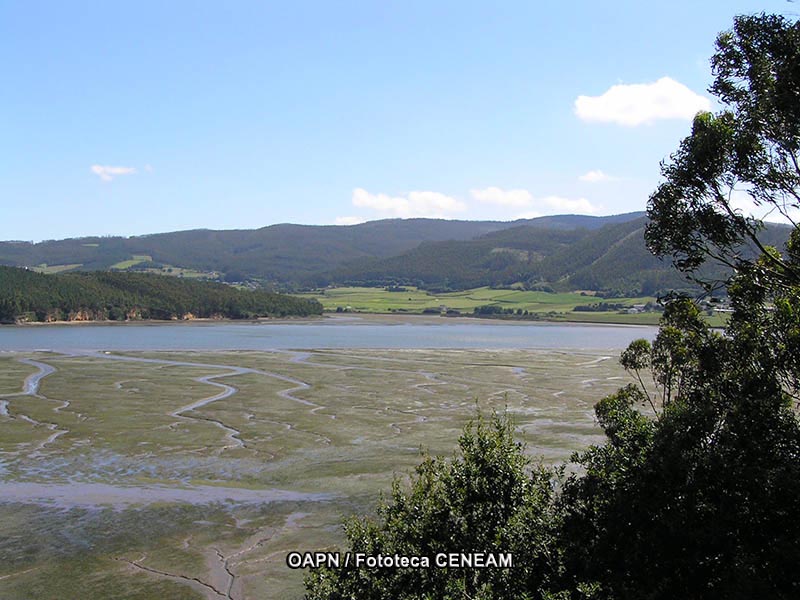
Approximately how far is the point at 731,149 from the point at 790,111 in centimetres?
129

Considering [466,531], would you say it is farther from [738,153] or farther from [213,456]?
[213,456]

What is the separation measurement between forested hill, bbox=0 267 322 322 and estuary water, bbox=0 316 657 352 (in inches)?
334

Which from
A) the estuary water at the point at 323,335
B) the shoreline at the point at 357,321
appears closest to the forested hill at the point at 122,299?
the shoreline at the point at 357,321

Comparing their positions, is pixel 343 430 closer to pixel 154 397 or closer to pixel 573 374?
pixel 154 397

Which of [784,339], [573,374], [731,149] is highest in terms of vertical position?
[731,149]

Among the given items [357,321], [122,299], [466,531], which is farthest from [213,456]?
[357,321]

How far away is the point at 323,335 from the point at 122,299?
57.7 m

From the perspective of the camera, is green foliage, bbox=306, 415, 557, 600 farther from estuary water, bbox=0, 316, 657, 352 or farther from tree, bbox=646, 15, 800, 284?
estuary water, bbox=0, 316, 657, 352

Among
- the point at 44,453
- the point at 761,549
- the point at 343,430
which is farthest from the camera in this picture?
the point at 343,430

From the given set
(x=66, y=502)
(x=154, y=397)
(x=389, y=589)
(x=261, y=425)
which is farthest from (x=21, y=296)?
(x=389, y=589)

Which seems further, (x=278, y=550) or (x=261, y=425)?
(x=261, y=425)

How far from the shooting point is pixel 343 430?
146 feet

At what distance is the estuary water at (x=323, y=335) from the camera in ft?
363

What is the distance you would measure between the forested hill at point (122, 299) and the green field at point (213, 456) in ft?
272
